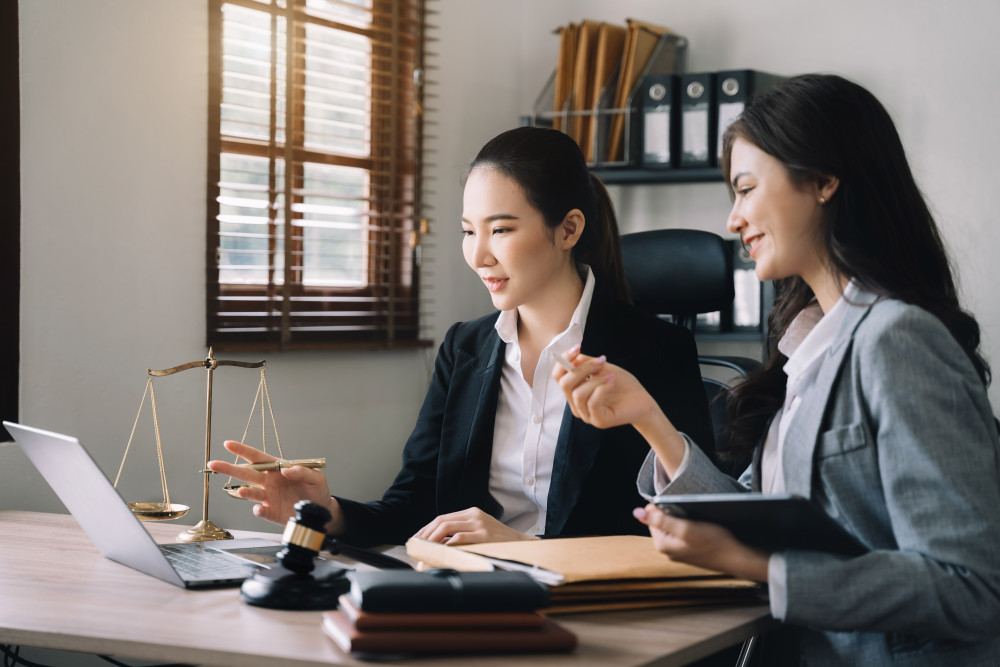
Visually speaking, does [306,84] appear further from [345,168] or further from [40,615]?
[40,615]

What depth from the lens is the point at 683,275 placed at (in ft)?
7.34

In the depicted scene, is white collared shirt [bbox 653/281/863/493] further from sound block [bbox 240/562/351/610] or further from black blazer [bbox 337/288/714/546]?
sound block [bbox 240/562/351/610]

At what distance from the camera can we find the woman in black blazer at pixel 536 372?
177cm

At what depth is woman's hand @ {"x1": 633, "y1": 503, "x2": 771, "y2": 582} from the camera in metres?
1.14

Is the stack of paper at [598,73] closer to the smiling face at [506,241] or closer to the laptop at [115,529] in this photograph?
the smiling face at [506,241]

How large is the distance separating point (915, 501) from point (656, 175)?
88.8 inches

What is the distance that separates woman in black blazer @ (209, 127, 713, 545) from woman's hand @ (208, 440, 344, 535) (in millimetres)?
159

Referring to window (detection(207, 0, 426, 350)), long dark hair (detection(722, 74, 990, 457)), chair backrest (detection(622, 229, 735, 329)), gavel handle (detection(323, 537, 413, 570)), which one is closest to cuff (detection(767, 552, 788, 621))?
long dark hair (detection(722, 74, 990, 457))

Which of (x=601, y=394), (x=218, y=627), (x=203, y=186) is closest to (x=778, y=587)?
(x=601, y=394)

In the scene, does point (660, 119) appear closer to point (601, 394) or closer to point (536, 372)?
point (536, 372)

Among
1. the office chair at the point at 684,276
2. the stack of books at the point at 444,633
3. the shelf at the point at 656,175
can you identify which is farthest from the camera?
the shelf at the point at 656,175

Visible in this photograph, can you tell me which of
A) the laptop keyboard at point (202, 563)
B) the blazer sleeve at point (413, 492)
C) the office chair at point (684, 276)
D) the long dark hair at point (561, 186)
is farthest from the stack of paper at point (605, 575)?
the office chair at point (684, 276)

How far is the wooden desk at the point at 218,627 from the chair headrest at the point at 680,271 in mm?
1085

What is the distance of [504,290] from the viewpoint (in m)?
1.83
